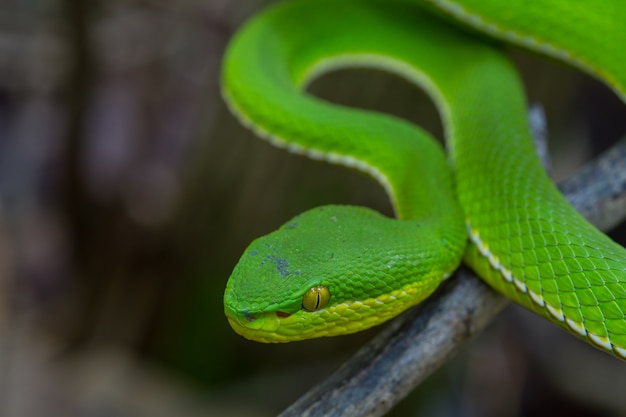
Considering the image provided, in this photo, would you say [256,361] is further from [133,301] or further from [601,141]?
[601,141]

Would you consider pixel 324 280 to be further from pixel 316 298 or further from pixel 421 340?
pixel 421 340

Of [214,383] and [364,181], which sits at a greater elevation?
[364,181]

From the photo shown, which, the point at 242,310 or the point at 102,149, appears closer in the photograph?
the point at 242,310

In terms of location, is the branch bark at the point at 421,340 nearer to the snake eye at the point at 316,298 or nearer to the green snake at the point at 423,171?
the green snake at the point at 423,171

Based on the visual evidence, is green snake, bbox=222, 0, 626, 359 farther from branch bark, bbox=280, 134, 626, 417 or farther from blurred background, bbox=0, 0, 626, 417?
blurred background, bbox=0, 0, 626, 417

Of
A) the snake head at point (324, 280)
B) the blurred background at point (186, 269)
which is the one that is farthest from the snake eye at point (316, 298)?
the blurred background at point (186, 269)

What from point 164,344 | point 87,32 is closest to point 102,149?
point 87,32
